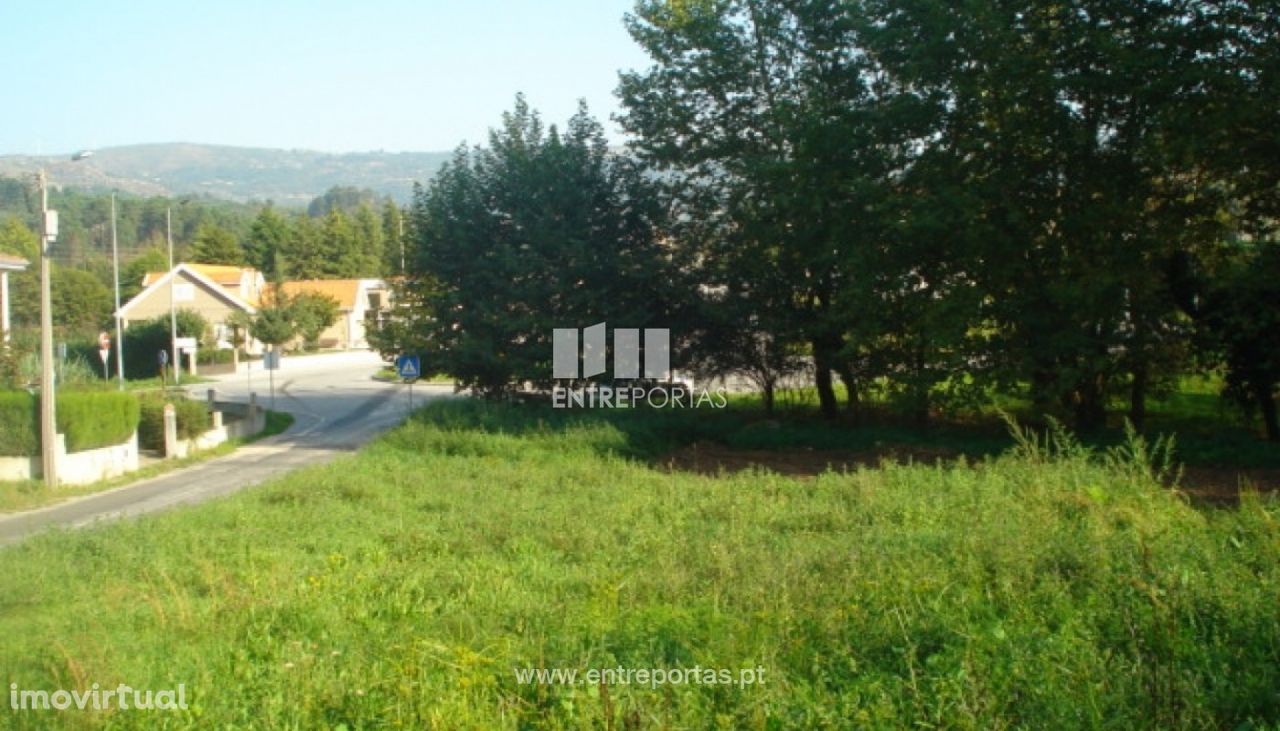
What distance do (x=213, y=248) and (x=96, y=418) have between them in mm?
65059

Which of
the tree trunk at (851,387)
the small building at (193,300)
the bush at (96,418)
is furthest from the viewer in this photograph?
the small building at (193,300)

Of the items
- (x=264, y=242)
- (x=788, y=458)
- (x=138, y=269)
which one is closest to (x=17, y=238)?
(x=138, y=269)

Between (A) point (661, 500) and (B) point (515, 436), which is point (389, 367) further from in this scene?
(A) point (661, 500)

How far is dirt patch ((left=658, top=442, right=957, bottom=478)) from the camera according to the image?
18.8 meters

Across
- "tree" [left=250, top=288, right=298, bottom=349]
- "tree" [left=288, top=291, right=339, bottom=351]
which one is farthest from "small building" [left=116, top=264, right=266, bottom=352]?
"tree" [left=288, top=291, right=339, bottom=351]

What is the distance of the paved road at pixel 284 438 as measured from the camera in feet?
61.9

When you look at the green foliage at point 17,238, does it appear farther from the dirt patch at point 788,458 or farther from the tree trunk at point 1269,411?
the tree trunk at point 1269,411

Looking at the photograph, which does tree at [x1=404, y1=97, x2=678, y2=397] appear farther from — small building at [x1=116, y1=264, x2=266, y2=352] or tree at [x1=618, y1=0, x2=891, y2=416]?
small building at [x1=116, y1=264, x2=266, y2=352]

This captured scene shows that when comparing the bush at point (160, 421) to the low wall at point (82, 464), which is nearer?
the low wall at point (82, 464)

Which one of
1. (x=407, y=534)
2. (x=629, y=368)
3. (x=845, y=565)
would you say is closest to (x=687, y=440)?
(x=629, y=368)

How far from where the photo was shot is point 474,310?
Result: 26.0 m

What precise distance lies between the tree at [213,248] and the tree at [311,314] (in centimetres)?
1412

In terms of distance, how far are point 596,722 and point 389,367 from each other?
55782mm

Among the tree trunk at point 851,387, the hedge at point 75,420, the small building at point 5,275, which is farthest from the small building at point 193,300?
the tree trunk at point 851,387
